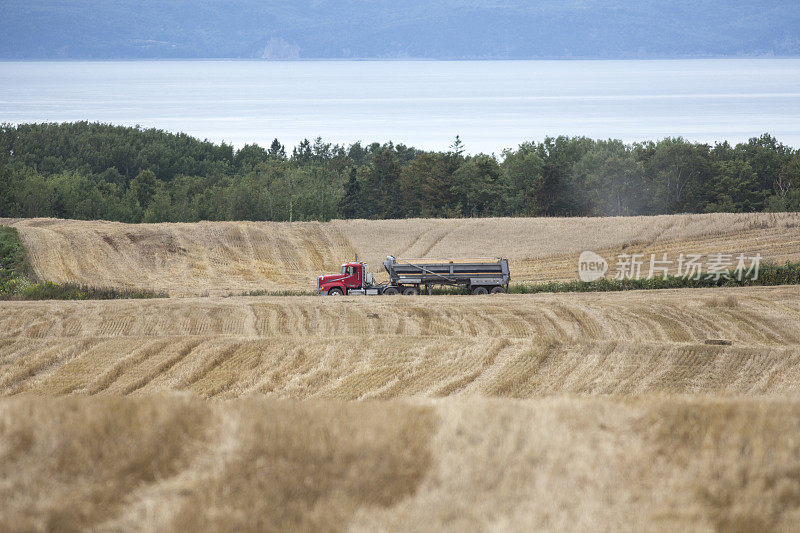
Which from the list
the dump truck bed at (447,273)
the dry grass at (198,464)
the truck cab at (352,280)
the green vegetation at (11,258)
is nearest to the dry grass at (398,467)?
the dry grass at (198,464)

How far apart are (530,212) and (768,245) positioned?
139ft

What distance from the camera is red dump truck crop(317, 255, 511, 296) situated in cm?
3534

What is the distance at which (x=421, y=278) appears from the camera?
35.4m

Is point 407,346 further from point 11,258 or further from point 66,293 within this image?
point 11,258

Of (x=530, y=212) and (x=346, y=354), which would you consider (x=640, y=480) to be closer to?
(x=346, y=354)

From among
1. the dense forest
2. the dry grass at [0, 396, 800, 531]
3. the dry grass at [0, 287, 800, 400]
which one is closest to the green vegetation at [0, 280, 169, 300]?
the dry grass at [0, 287, 800, 400]

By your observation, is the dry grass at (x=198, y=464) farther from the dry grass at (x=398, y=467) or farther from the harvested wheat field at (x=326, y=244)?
the harvested wheat field at (x=326, y=244)

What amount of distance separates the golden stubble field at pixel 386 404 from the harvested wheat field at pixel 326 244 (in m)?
0.35

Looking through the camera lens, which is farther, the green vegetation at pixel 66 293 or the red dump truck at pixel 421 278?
the red dump truck at pixel 421 278

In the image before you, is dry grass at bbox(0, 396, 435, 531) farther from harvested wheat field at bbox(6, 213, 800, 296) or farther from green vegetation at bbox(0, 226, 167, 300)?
harvested wheat field at bbox(6, 213, 800, 296)

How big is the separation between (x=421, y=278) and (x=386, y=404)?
950 inches

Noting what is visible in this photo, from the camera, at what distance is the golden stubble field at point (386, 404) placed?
27.3ft

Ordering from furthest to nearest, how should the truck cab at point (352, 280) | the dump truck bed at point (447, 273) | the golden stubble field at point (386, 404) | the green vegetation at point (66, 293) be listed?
the truck cab at point (352, 280) < the dump truck bed at point (447, 273) < the green vegetation at point (66, 293) < the golden stubble field at point (386, 404)

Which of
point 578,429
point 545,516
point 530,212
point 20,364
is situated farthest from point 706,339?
point 530,212
